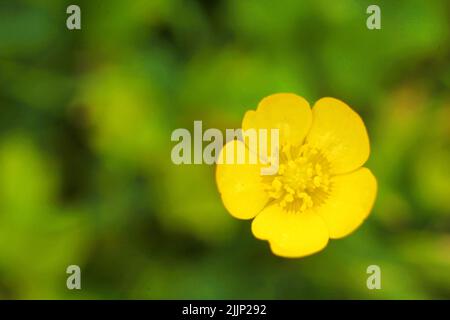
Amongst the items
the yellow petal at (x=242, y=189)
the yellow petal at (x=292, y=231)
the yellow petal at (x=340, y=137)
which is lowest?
the yellow petal at (x=292, y=231)

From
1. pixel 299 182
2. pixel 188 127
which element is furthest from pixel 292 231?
pixel 188 127

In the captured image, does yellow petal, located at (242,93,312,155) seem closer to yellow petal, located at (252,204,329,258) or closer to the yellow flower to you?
the yellow flower

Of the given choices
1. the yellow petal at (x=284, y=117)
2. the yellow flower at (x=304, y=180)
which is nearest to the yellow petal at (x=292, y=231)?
the yellow flower at (x=304, y=180)

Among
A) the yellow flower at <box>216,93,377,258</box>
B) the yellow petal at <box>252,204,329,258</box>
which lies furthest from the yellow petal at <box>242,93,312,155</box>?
the yellow petal at <box>252,204,329,258</box>

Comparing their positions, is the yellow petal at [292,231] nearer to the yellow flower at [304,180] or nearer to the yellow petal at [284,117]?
the yellow flower at [304,180]

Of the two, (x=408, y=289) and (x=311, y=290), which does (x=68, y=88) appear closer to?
(x=311, y=290)

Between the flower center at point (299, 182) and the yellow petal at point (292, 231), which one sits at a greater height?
the flower center at point (299, 182)

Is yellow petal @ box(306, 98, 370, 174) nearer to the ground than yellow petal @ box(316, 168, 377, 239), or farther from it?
farther from it
